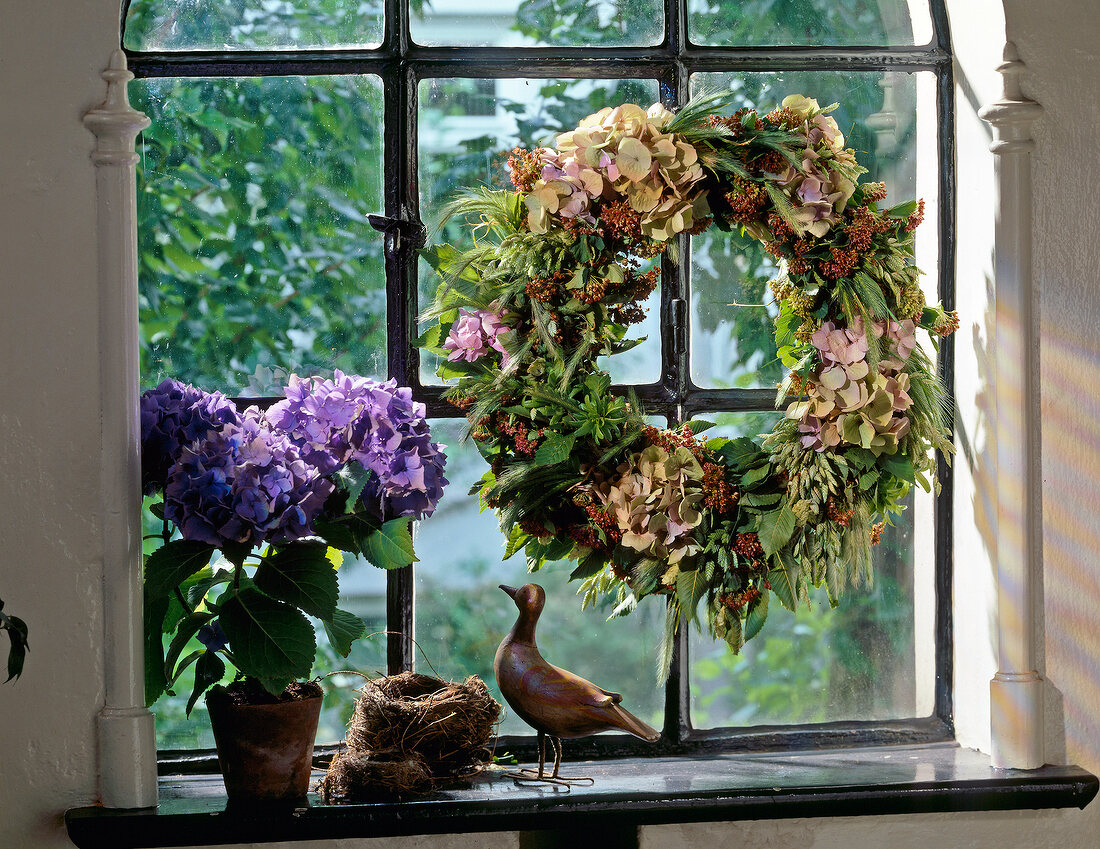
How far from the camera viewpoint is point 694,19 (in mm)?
2131

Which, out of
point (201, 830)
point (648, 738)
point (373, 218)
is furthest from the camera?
point (373, 218)

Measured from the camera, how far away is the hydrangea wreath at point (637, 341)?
1829mm

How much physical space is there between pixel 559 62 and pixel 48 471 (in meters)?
1.19

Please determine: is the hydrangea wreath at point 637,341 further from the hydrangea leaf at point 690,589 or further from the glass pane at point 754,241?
the glass pane at point 754,241

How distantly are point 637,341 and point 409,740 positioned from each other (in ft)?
2.58

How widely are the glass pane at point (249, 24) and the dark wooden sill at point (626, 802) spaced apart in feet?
4.52

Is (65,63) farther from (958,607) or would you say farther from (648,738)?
(958,607)

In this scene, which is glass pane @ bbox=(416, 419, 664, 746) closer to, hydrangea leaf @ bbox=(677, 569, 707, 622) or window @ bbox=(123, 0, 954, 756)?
window @ bbox=(123, 0, 954, 756)

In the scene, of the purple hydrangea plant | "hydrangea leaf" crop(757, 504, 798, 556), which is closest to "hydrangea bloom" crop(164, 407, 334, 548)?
the purple hydrangea plant

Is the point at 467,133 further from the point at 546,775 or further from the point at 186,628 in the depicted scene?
the point at 546,775

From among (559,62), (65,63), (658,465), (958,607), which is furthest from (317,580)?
(958,607)

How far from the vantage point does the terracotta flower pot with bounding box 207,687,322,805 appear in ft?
5.67

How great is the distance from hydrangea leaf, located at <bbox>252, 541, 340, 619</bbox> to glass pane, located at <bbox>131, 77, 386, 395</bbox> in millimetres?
438

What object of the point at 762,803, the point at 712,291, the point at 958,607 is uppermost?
the point at 712,291
